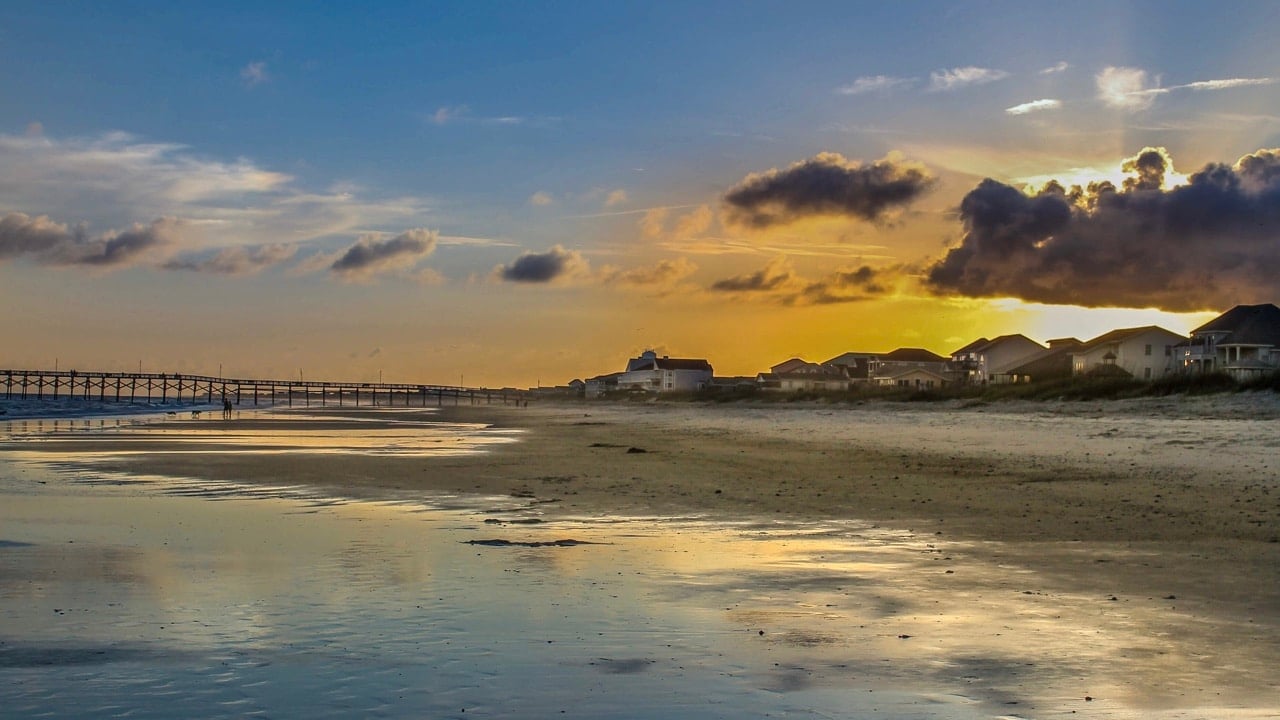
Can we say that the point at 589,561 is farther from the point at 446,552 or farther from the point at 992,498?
the point at 992,498

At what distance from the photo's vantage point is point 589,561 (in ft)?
43.5

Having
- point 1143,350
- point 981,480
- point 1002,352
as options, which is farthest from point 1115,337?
point 981,480

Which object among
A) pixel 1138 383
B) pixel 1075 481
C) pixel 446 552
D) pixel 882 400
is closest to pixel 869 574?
pixel 446 552

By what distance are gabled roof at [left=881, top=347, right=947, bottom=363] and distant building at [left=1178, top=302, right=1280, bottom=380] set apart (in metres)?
54.3

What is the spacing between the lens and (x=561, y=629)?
9531 mm

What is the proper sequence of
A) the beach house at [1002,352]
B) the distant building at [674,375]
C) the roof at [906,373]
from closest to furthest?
the beach house at [1002,352], the roof at [906,373], the distant building at [674,375]

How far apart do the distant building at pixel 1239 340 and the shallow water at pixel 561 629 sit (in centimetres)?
6892

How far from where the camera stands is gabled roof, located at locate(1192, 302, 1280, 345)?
75438mm

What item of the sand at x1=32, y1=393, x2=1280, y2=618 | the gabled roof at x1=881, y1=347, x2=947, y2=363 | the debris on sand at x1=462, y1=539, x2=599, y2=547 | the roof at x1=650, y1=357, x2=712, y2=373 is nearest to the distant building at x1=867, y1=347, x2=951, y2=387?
the gabled roof at x1=881, y1=347, x2=947, y2=363

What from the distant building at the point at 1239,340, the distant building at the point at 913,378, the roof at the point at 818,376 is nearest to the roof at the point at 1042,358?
the distant building at the point at 913,378

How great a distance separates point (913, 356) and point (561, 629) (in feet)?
445

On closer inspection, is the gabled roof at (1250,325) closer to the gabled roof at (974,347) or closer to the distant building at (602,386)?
the gabled roof at (974,347)

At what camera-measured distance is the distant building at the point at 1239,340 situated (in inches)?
2936

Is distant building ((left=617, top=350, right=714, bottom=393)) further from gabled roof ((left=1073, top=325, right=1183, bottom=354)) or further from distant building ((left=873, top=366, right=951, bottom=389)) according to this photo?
gabled roof ((left=1073, top=325, right=1183, bottom=354))
